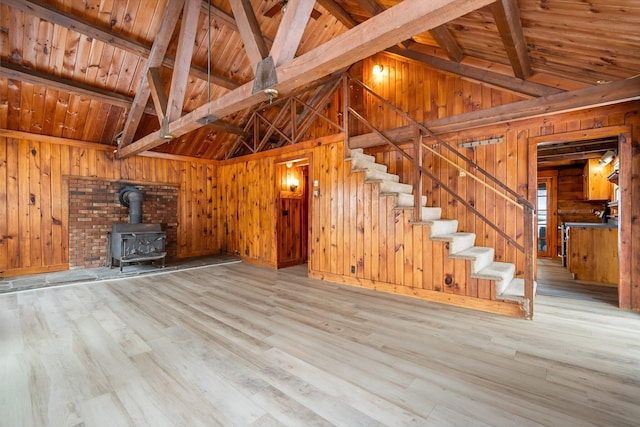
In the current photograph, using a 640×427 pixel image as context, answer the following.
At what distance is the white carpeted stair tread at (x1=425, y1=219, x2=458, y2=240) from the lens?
143 inches

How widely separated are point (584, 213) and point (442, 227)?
5.60 metres

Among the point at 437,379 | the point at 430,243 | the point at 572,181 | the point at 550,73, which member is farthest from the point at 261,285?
the point at 572,181

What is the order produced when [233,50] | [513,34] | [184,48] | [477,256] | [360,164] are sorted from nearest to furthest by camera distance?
[513,34], [477,256], [184,48], [360,164], [233,50]

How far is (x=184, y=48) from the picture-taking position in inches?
149

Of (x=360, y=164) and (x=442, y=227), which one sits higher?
(x=360, y=164)

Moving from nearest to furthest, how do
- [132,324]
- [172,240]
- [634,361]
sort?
[634,361], [132,324], [172,240]

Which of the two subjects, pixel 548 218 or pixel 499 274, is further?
pixel 548 218

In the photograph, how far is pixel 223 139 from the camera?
6.82 meters

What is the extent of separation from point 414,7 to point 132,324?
3.70 meters

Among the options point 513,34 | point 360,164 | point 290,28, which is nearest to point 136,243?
point 360,164

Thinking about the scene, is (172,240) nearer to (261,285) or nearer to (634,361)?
(261,285)

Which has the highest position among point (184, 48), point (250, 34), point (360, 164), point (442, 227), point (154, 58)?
point (154, 58)

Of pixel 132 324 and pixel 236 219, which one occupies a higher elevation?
pixel 236 219

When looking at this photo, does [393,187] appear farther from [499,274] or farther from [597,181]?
[597,181]
